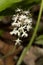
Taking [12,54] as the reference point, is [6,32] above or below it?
above

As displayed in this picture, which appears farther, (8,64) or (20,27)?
(8,64)

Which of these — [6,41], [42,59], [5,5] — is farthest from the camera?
[6,41]

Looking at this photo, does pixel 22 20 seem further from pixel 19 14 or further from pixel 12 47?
pixel 12 47

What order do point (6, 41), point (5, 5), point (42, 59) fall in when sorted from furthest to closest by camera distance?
1. point (6, 41)
2. point (42, 59)
3. point (5, 5)

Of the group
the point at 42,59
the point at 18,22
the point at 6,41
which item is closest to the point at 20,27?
the point at 18,22

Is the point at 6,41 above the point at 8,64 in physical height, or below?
above

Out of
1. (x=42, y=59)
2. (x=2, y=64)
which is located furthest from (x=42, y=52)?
(x=2, y=64)

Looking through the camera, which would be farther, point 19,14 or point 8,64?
point 8,64

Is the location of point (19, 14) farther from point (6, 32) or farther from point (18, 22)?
point (6, 32)
